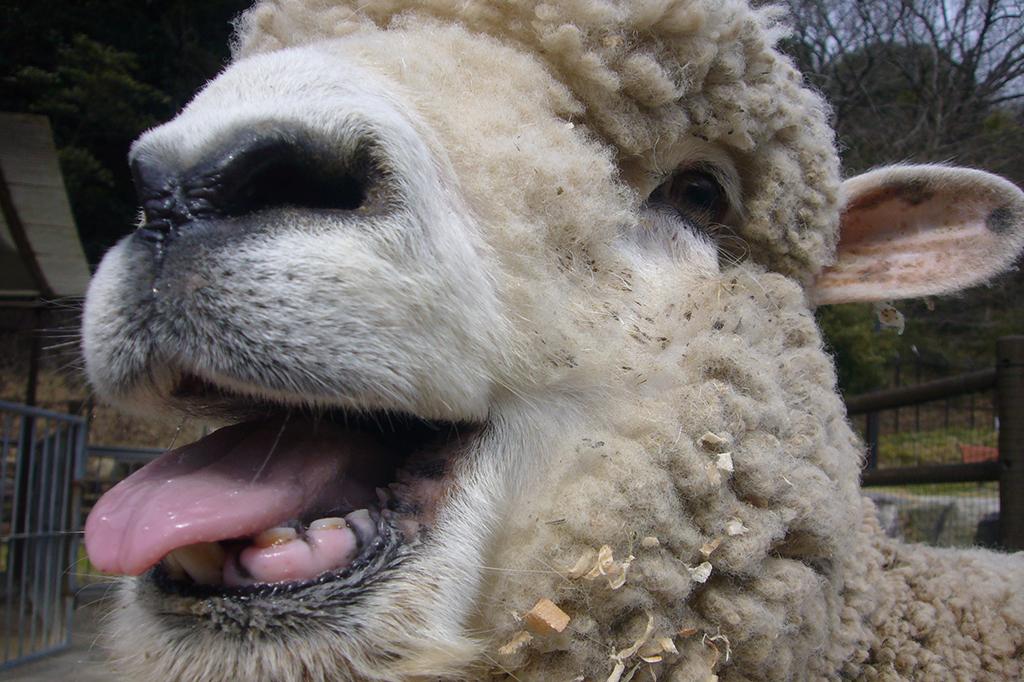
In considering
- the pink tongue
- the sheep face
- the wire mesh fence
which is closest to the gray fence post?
the wire mesh fence

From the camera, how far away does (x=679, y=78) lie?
182 centimetres

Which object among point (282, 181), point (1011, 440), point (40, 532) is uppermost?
point (282, 181)

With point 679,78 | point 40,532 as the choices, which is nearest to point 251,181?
point 679,78

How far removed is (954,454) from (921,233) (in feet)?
25.4

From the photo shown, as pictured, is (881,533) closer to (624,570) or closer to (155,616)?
(624,570)

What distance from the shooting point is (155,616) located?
1.20 meters

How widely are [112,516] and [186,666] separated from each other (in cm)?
23

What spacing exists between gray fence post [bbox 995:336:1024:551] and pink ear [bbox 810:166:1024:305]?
2264 mm

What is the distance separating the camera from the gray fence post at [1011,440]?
404cm

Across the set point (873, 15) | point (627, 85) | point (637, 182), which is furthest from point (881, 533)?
point (873, 15)

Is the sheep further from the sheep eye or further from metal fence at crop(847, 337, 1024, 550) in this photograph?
metal fence at crop(847, 337, 1024, 550)

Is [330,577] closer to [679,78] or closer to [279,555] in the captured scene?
[279,555]

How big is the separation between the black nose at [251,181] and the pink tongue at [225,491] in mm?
337

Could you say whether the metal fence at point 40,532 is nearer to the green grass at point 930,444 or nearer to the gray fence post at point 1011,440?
the gray fence post at point 1011,440
